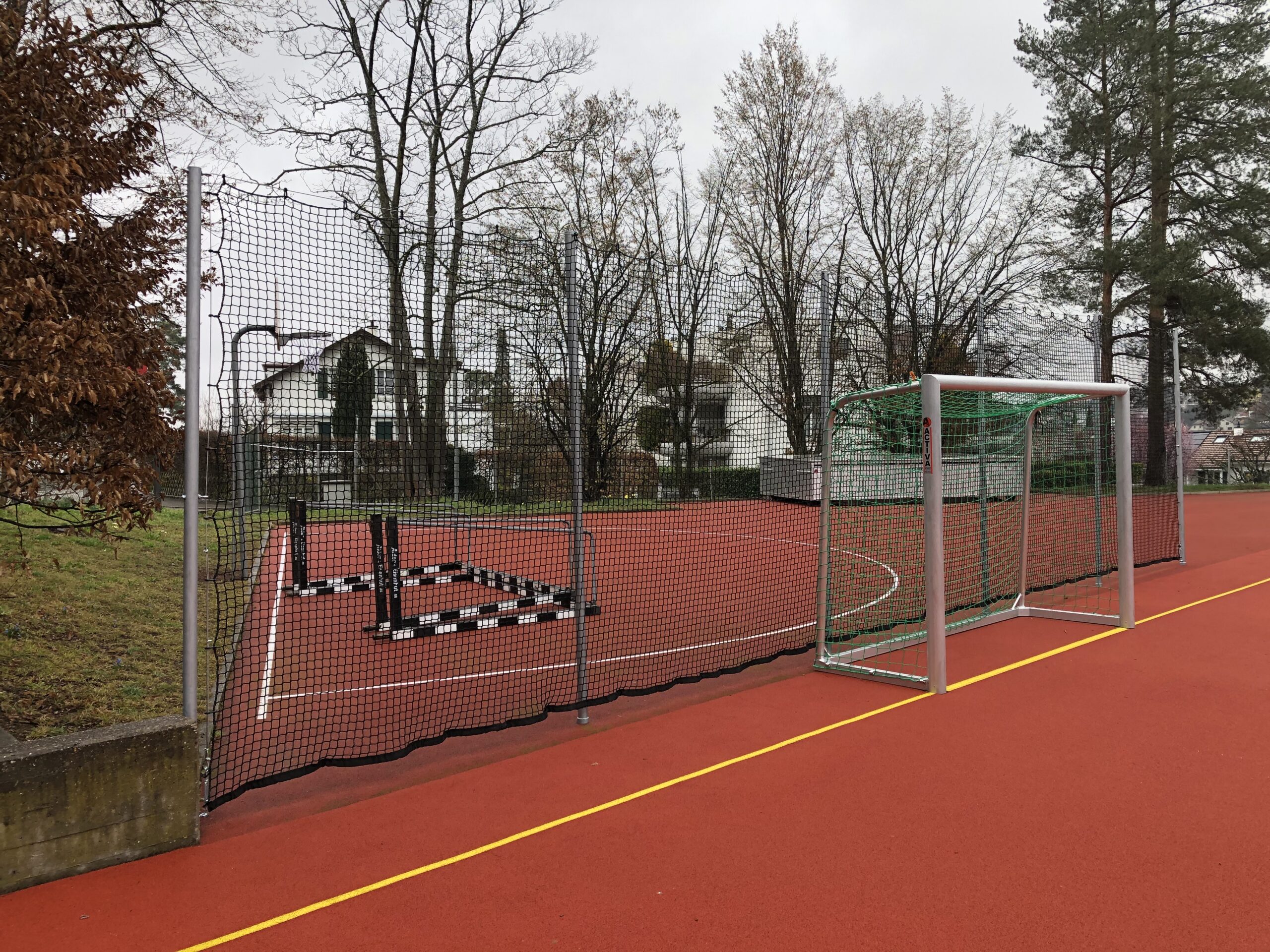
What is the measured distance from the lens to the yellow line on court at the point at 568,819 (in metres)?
2.49

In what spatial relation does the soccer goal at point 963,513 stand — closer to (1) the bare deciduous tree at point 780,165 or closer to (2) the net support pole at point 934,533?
(2) the net support pole at point 934,533

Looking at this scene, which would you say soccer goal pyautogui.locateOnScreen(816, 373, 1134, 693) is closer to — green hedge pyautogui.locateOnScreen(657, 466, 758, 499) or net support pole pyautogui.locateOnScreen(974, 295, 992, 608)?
net support pole pyautogui.locateOnScreen(974, 295, 992, 608)

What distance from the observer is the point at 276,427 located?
4016 mm

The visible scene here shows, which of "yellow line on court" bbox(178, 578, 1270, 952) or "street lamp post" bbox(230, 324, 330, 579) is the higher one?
"street lamp post" bbox(230, 324, 330, 579)

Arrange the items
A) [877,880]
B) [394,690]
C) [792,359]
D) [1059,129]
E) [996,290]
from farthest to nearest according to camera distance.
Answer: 1. [996,290]
2. [1059,129]
3. [792,359]
4. [394,690]
5. [877,880]

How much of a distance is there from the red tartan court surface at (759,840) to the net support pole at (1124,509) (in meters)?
1.84

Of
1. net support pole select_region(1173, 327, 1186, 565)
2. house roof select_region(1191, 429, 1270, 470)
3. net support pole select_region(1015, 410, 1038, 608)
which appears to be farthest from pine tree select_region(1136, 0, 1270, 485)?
house roof select_region(1191, 429, 1270, 470)

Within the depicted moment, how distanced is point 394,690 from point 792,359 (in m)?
3.78

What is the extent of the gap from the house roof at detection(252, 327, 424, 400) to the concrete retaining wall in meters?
1.43

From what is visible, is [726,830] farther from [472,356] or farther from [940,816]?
[472,356]

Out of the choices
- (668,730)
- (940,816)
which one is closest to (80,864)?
(668,730)

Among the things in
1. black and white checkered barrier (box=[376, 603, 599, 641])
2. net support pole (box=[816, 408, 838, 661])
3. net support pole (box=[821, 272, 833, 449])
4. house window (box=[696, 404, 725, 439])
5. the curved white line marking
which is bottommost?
the curved white line marking

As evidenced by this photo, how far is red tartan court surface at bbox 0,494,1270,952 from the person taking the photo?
246cm

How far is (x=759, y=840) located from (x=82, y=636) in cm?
532
